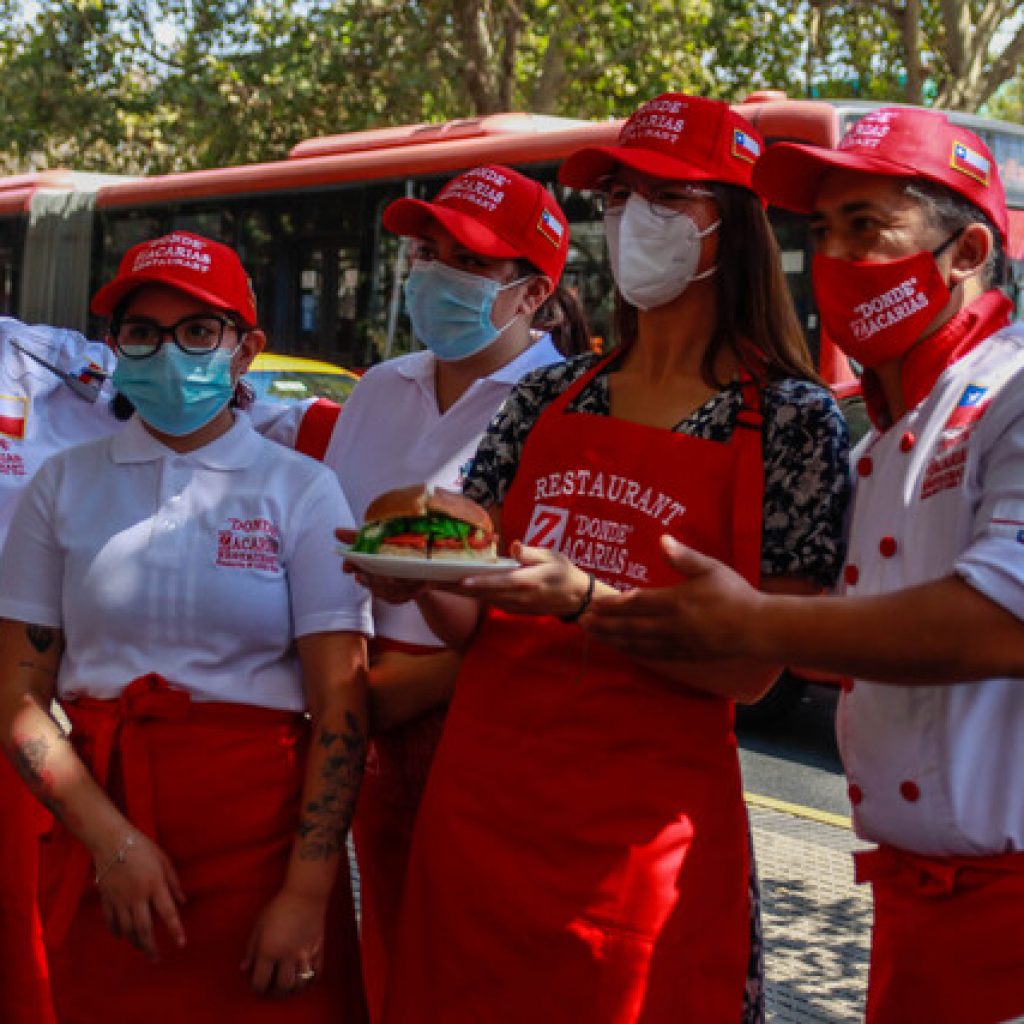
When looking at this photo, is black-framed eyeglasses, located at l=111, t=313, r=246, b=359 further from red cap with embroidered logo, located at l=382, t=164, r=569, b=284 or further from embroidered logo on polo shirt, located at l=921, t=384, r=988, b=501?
embroidered logo on polo shirt, located at l=921, t=384, r=988, b=501

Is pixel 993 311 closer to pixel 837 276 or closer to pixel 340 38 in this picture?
pixel 837 276

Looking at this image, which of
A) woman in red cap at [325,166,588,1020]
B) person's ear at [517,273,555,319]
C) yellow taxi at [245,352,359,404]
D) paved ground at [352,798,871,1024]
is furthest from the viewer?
yellow taxi at [245,352,359,404]

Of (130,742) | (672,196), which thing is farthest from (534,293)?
(130,742)

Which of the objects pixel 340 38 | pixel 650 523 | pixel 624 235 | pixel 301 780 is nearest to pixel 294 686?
pixel 301 780

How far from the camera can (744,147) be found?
2.66 m

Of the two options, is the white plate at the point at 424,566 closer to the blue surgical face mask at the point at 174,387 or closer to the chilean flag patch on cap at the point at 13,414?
the blue surgical face mask at the point at 174,387

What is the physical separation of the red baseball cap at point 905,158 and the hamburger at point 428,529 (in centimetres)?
71

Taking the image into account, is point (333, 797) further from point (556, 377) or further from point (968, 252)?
point (968, 252)

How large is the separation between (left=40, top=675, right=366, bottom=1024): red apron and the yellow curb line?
4135 mm

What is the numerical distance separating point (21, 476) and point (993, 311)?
7.11 feet

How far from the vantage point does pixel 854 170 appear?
7.47ft

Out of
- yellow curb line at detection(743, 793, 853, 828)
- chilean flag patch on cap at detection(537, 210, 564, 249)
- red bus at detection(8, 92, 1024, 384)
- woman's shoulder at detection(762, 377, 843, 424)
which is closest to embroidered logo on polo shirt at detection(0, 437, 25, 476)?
chilean flag patch on cap at detection(537, 210, 564, 249)

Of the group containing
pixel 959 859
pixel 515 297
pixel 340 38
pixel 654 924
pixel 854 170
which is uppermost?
pixel 340 38

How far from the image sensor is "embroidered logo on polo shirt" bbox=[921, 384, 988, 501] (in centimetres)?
208
